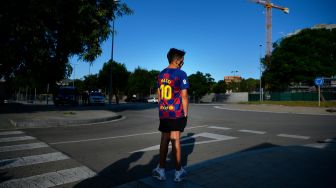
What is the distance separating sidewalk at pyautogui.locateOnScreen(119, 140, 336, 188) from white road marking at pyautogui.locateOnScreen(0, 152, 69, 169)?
2.18 metres

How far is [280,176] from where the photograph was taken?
389 centimetres

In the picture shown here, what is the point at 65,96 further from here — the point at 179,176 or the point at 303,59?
the point at 303,59

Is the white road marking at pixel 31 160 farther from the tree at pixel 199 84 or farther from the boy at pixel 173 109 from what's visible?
the tree at pixel 199 84

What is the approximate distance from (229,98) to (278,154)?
2720 inches

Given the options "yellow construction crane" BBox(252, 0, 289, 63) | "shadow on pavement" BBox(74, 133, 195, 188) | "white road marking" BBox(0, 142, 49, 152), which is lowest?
"shadow on pavement" BBox(74, 133, 195, 188)

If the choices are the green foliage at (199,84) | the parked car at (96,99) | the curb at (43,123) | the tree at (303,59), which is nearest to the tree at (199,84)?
the green foliage at (199,84)

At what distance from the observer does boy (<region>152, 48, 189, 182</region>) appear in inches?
150

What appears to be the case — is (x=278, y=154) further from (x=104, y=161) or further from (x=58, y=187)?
(x=58, y=187)

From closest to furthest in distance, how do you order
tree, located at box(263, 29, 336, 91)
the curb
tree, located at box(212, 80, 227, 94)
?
the curb
tree, located at box(263, 29, 336, 91)
tree, located at box(212, 80, 227, 94)

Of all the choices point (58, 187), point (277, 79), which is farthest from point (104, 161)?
point (277, 79)

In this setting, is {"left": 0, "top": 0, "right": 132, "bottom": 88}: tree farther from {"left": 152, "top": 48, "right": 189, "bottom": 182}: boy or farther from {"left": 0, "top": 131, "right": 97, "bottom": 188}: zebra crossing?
{"left": 152, "top": 48, "right": 189, "bottom": 182}: boy

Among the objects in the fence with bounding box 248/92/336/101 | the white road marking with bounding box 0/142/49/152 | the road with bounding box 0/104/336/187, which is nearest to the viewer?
the road with bounding box 0/104/336/187

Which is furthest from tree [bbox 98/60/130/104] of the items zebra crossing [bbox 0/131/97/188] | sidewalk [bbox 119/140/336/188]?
sidewalk [bbox 119/140/336/188]

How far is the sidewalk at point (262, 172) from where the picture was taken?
141 inches
